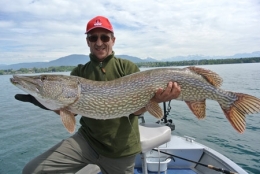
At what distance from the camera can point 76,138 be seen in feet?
8.61

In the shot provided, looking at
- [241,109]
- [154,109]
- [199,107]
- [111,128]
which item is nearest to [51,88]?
[111,128]

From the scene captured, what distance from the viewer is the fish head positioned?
2414 millimetres

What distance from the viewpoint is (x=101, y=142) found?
2521 millimetres

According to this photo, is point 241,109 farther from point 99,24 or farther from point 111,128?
point 99,24

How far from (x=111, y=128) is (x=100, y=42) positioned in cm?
114

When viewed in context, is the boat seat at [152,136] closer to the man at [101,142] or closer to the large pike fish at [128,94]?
the man at [101,142]

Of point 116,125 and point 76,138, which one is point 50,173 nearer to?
point 76,138

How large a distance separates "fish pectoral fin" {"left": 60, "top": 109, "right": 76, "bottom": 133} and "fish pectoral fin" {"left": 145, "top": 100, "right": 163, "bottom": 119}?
919mm

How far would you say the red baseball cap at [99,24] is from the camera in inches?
106

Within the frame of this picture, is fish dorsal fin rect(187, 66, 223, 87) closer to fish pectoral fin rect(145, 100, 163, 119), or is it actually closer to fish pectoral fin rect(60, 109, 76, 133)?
fish pectoral fin rect(145, 100, 163, 119)

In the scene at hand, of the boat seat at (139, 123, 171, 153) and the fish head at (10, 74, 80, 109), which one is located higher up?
the fish head at (10, 74, 80, 109)

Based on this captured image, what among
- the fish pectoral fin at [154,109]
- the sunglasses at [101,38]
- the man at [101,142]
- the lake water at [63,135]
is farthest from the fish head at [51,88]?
the lake water at [63,135]

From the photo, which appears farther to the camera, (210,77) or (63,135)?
(63,135)

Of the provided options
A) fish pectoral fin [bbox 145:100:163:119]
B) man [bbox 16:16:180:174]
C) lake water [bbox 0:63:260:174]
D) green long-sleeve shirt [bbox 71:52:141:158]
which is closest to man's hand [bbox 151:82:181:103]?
man [bbox 16:16:180:174]
